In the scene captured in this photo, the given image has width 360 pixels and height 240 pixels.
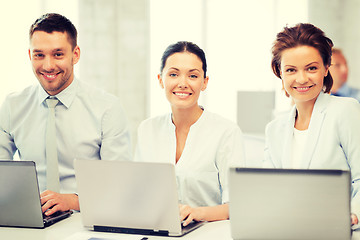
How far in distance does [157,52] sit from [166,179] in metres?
4.49

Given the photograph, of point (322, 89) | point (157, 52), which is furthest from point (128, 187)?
point (157, 52)

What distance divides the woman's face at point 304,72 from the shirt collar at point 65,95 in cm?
106

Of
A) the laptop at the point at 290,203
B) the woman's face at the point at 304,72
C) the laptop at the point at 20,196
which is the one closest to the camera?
the laptop at the point at 290,203

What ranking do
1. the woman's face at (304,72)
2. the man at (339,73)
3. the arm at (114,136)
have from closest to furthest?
1. the woman's face at (304,72)
2. the arm at (114,136)
3. the man at (339,73)

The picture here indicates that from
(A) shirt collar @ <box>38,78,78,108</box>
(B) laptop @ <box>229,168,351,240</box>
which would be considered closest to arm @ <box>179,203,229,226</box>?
(B) laptop @ <box>229,168,351,240</box>

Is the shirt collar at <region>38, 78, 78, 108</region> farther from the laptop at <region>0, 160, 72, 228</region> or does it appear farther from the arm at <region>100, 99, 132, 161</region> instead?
the laptop at <region>0, 160, 72, 228</region>

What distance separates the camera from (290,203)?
1.48 metres

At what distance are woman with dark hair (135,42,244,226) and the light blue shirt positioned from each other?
0.20 m

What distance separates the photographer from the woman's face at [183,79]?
224cm

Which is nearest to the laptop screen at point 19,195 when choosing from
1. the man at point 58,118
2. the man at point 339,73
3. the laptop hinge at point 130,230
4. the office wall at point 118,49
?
the laptop hinge at point 130,230

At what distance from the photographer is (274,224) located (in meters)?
1.52

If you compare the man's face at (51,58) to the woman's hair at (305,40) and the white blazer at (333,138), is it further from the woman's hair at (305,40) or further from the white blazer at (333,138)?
the white blazer at (333,138)

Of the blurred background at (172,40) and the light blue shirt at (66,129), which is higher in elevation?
the blurred background at (172,40)

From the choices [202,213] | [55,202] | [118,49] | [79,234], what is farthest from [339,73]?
[79,234]
